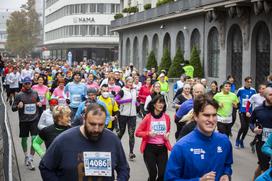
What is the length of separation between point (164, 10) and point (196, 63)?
7424 millimetres

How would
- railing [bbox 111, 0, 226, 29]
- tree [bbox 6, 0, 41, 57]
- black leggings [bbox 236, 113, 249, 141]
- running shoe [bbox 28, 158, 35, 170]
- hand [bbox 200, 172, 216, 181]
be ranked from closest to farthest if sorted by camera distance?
hand [bbox 200, 172, 216, 181] → running shoe [bbox 28, 158, 35, 170] → black leggings [bbox 236, 113, 249, 141] → railing [bbox 111, 0, 226, 29] → tree [bbox 6, 0, 41, 57]

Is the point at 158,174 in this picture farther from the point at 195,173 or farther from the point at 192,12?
the point at 192,12

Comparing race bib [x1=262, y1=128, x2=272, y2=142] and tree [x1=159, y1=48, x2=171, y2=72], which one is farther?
tree [x1=159, y1=48, x2=171, y2=72]

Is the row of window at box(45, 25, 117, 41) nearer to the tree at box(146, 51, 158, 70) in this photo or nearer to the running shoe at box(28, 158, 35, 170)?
the tree at box(146, 51, 158, 70)

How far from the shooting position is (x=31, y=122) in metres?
12.2

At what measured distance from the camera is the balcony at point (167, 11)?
97.1ft

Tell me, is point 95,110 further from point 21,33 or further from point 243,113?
point 21,33

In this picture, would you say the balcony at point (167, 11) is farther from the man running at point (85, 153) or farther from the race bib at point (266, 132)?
the man running at point (85, 153)

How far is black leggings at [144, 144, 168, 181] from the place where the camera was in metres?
9.04

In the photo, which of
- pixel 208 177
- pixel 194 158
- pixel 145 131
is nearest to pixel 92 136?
pixel 194 158

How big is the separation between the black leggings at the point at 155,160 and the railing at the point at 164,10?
64.9 ft

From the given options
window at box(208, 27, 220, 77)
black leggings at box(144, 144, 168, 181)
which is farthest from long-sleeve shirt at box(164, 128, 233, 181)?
window at box(208, 27, 220, 77)

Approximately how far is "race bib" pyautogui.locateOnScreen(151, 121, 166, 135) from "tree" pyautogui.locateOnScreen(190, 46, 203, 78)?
78.7 ft

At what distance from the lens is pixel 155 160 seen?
9188 mm
